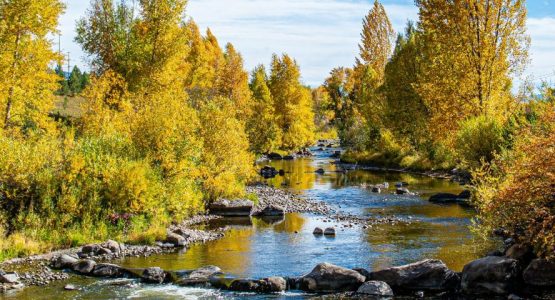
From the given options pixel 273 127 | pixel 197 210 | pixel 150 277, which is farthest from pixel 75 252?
pixel 273 127

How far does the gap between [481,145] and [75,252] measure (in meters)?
28.4

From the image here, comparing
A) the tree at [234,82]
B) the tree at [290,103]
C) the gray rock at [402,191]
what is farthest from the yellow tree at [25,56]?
the tree at [290,103]

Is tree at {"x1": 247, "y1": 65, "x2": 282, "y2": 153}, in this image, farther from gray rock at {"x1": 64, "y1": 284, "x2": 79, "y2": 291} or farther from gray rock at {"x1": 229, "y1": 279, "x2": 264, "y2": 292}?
gray rock at {"x1": 64, "y1": 284, "x2": 79, "y2": 291}

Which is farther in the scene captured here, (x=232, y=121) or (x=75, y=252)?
(x=232, y=121)

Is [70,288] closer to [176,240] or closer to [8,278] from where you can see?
[8,278]

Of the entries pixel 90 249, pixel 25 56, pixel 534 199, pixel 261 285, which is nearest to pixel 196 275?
pixel 261 285

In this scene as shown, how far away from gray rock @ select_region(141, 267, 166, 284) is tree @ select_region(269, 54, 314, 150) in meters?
64.6

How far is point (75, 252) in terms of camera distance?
26234 mm

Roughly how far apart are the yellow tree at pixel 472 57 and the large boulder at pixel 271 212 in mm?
17684

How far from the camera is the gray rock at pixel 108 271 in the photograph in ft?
75.5

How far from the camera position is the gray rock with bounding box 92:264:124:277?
75.5 feet

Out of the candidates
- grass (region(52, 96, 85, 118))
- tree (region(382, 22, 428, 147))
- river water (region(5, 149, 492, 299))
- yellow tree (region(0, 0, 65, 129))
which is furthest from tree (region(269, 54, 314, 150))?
yellow tree (region(0, 0, 65, 129))

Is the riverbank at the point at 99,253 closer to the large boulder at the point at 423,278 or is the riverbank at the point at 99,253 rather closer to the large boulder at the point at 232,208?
the large boulder at the point at 232,208

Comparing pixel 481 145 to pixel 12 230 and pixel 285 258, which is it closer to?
pixel 285 258
